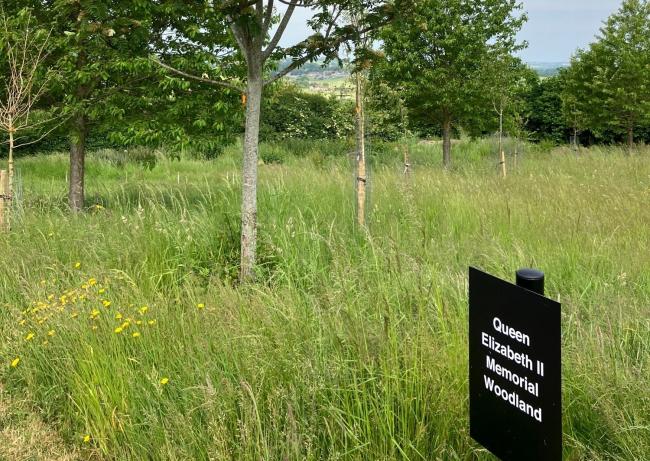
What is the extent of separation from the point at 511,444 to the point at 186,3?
3765mm

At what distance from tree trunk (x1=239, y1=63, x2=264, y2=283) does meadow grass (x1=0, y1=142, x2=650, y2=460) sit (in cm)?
18

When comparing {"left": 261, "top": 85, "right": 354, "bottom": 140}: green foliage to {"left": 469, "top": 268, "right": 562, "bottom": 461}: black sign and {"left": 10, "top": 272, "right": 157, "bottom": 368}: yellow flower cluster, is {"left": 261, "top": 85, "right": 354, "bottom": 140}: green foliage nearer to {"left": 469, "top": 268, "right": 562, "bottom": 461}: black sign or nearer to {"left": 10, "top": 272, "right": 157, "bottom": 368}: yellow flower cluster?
{"left": 10, "top": 272, "right": 157, "bottom": 368}: yellow flower cluster

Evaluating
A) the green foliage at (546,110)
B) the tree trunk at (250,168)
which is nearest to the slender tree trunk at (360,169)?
the tree trunk at (250,168)

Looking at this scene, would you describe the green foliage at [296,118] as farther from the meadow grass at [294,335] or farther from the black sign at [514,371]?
the black sign at [514,371]

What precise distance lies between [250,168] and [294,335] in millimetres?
1737

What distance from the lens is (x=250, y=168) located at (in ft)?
14.3

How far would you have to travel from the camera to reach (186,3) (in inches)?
169

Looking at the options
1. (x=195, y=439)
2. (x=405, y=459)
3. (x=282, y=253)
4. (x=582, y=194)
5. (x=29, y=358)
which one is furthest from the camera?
(x=582, y=194)

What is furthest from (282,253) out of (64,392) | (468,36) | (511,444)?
(468,36)

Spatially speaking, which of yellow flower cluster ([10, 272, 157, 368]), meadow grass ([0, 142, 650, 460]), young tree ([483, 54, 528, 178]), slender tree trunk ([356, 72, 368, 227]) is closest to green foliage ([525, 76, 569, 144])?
young tree ([483, 54, 528, 178])

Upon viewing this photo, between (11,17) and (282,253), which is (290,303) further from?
(11,17)

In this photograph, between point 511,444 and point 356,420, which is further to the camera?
point 356,420

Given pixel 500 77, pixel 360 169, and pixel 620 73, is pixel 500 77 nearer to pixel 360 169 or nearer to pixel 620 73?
pixel 620 73

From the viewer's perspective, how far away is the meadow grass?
2475 millimetres
